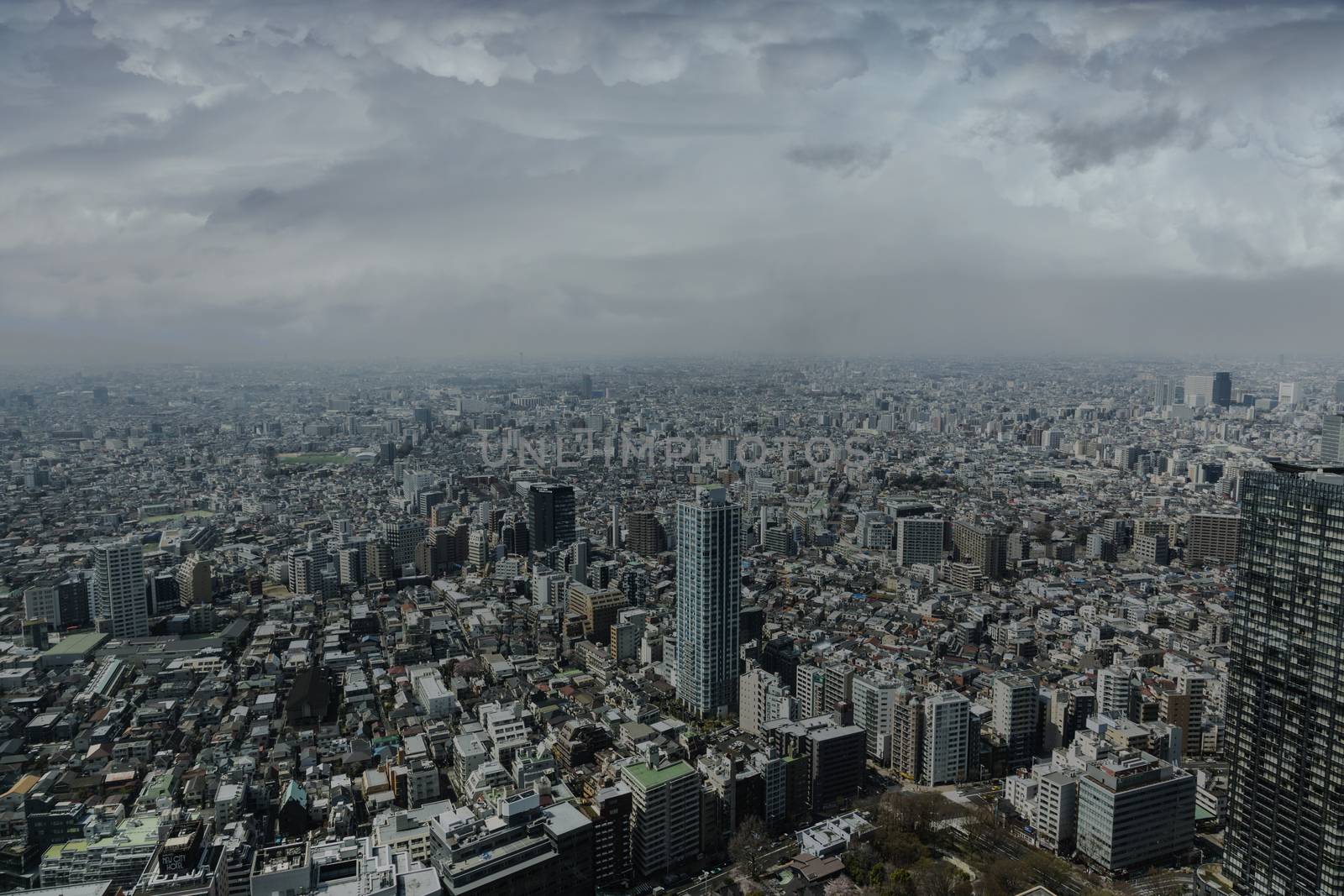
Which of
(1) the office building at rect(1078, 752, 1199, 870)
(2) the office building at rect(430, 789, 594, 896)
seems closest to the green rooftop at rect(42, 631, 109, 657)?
(2) the office building at rect(430, 789, 594, 896)

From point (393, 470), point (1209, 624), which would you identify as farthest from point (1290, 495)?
point (393, 470)

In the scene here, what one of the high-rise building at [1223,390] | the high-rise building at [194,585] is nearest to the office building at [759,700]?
the high-rise building at [194,585]

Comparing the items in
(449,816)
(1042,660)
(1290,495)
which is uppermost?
(1290,495)

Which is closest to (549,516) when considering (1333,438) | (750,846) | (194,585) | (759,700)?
(194,585)

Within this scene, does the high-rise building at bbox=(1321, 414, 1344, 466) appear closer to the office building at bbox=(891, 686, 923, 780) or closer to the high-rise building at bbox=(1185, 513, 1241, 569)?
the high-rise building at bbox=(1185, 513, 1241, 569)

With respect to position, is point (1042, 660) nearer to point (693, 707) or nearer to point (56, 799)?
point (693, 707)

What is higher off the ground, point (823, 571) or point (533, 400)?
point (533, 400)
